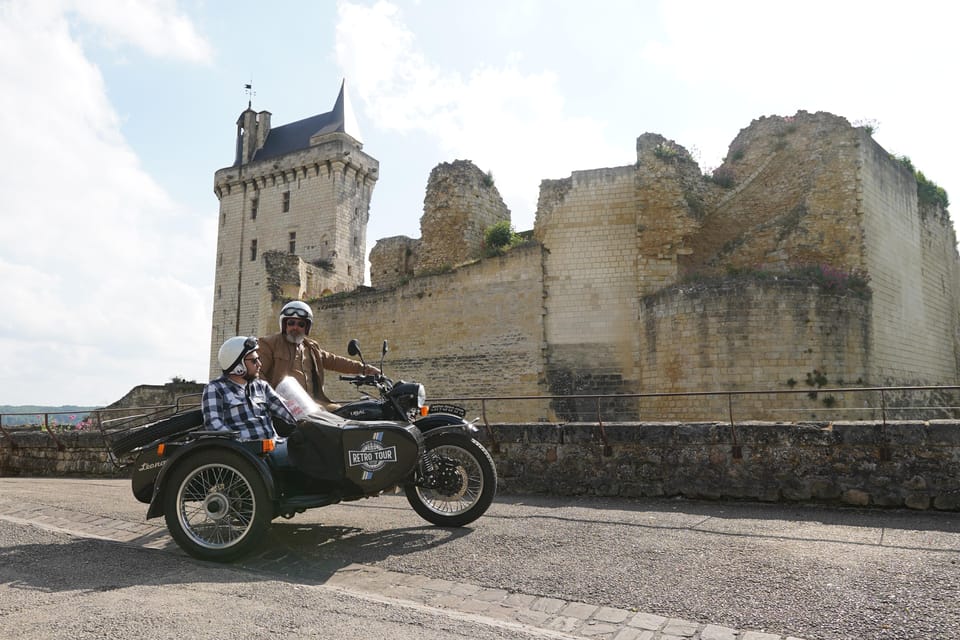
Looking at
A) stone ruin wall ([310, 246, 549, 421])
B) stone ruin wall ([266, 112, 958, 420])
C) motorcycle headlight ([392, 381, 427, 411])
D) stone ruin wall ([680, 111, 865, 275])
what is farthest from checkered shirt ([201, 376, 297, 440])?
stone ruin wall ([680, 111, 865, 275])

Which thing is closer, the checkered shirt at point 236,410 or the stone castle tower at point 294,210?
the checkered shirt at point 236,410

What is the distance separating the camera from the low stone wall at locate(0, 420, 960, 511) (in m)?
6.14

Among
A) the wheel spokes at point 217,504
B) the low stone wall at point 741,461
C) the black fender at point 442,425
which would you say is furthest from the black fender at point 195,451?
the low stone wall at point 741,461

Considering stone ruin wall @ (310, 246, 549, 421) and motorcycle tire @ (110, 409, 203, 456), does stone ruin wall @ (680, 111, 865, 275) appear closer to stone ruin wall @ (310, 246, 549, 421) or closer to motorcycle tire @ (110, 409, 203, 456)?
stone ruin wall @ (310, 246, 549, 421)

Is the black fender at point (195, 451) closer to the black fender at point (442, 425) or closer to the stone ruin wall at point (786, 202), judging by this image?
the black fender at point (442, 425)

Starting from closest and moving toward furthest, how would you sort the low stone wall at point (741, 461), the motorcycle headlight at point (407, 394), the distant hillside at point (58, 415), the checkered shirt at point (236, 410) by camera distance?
the checkered shirt at point (236, 410), the motorcycle headlight at point (407, 394), the low stone wall at point (741, 461), the distant hillside at point (58, 415)

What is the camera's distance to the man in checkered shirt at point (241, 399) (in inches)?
186

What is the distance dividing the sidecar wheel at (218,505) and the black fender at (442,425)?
1418mm

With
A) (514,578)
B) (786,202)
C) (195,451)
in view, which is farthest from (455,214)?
(514,578)

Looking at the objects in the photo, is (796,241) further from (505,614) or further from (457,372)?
(505,614)

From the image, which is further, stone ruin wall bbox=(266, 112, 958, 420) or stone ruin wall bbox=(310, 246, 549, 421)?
stone ruin wall bbox=(310, 246, 549, 421)

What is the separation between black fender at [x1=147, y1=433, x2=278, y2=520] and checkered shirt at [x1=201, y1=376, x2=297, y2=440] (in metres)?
0.09

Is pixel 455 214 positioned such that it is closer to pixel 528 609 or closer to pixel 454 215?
pixel 454 215

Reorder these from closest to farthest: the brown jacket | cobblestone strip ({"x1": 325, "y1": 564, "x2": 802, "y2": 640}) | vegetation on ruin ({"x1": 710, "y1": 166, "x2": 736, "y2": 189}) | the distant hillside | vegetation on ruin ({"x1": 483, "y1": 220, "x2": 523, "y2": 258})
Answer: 1. cobblestone strip ({"x1": 325, "y1": 564, "x2": 802, "y2": 640})
2. the brown jacket
3. the distant hillside
4. vegetation on ruin ({"x1": 710, "y1": 166, "x2": 736, "y2": 189})
5. vegetation on ruin ({"x1": 483, "y1": 220, "x2": 523, "y2": 258})
